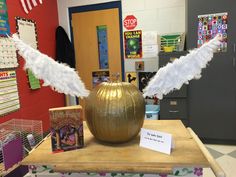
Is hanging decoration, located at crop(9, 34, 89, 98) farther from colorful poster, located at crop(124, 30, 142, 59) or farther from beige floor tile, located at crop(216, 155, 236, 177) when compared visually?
colorful poster, located at crop(124, 30, 142, 59)

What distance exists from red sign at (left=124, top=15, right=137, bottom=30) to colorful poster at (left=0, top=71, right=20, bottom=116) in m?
1.73

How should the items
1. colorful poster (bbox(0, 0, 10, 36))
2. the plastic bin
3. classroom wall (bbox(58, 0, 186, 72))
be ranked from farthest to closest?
classroom wall (bbox(58, 0, 186, 72)), the plastic bin, colorful poster (bbox(0, 0, 10, 36))

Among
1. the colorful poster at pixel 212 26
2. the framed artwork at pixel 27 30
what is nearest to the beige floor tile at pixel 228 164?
the colorful poster at pixel 212 26

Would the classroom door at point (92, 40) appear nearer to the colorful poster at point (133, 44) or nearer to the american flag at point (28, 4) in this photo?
the colorful poster at point (133, 44)

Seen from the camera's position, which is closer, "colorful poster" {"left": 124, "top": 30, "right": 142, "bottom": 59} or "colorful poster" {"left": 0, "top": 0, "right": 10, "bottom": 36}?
"colorful poster" {"left": 0, "top": 0, "right": 10, "bottom": 36}

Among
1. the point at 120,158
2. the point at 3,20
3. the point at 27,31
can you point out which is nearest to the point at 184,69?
the point at 120,158

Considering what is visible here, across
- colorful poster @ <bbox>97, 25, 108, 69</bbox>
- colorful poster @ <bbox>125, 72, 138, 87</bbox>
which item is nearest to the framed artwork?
colorful poster @ <bbox>97, 25, 108, 69</bbox>

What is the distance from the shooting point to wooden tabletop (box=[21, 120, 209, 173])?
2.68ft

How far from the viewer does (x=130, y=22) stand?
332cm

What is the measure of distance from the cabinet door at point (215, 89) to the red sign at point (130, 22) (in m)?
0.84

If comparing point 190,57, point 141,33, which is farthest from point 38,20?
point 190,57

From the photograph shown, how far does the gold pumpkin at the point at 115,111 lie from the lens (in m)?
0.91

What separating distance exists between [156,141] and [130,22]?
8.75 ft

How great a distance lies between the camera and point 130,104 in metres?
0.92
